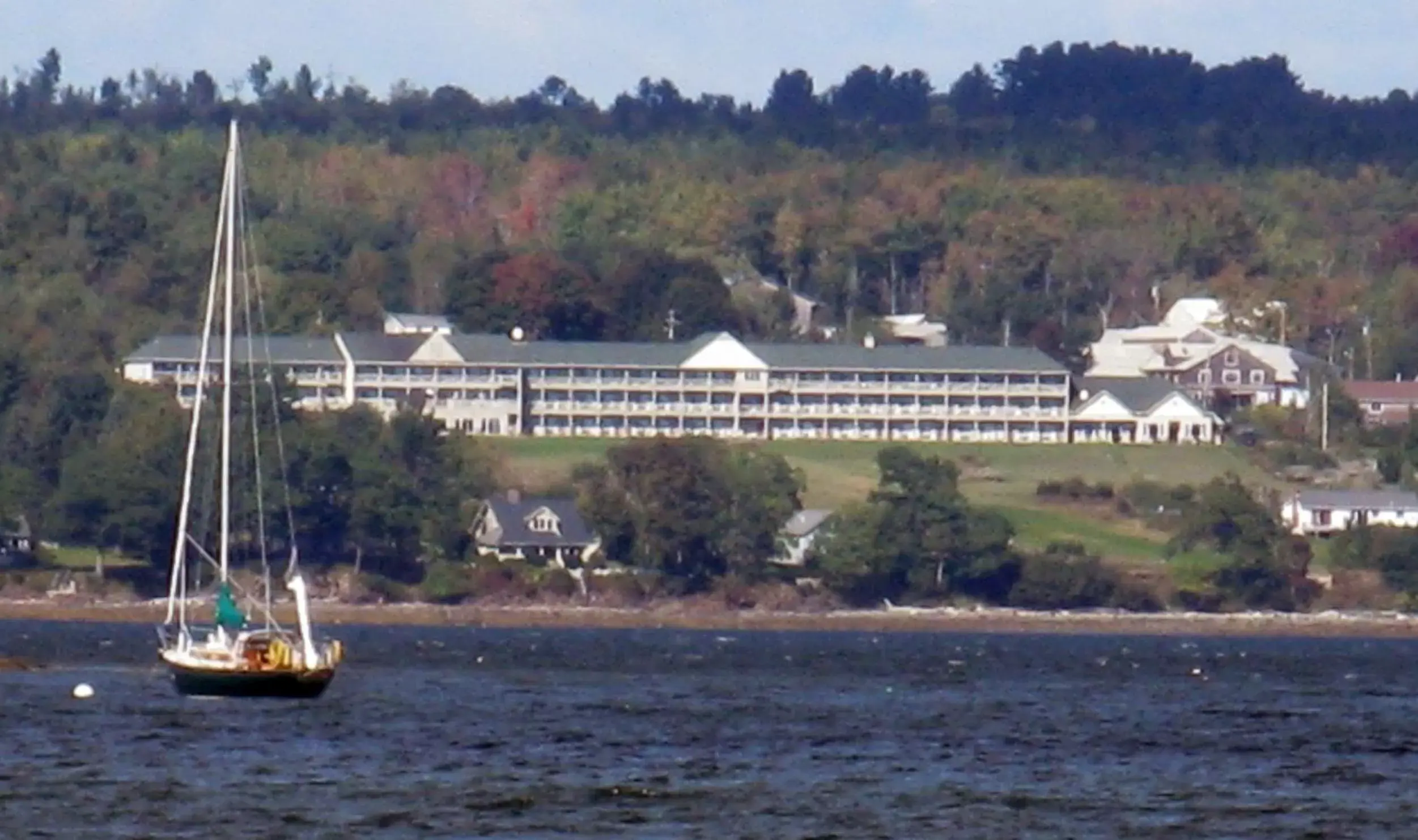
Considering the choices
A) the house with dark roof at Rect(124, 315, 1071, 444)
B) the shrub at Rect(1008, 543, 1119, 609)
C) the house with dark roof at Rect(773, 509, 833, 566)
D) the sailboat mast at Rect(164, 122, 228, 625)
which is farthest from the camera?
the house with dark roof at Rect(124, 315, 1071, 444)

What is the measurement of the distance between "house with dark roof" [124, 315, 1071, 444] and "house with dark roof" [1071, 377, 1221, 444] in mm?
897

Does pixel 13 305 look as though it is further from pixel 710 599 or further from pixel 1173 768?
pixel 1173 768

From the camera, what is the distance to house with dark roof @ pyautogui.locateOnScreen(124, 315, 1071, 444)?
460 feet

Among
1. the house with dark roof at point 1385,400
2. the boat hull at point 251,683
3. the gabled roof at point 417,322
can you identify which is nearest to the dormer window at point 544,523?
the gabled roof at point 417,322

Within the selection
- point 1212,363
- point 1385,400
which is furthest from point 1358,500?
point 1212,363

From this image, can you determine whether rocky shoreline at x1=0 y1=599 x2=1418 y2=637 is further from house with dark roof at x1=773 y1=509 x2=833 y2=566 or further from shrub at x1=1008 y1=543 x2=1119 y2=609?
house with dark roof at x1=773 y1=509 x2=833 y2=566

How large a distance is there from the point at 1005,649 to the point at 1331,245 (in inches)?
4433

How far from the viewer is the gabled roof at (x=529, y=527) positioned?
111312 millimetres

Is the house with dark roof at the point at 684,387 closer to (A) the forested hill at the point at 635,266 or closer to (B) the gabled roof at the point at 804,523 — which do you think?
(A) the forested hill at the point at 635,266

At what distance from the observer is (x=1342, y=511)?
121 metres

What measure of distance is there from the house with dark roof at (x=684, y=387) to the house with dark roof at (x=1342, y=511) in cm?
1888

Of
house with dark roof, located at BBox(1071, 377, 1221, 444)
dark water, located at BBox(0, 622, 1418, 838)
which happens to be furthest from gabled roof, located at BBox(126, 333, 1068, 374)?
dark water, located at BBox(0, 622, 1418, 838)

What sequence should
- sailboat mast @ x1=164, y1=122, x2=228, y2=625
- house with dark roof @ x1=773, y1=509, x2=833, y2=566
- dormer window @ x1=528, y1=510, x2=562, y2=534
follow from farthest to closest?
dormer window @ x1=528, y1=510, x2=562, y2=534, house with dark roof @ x1=773, y1=509, x2=833, y2=566, sailboat mast @ x1=164, y1=122, x2=228, y2=625

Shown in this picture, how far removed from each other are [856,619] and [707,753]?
198ft
